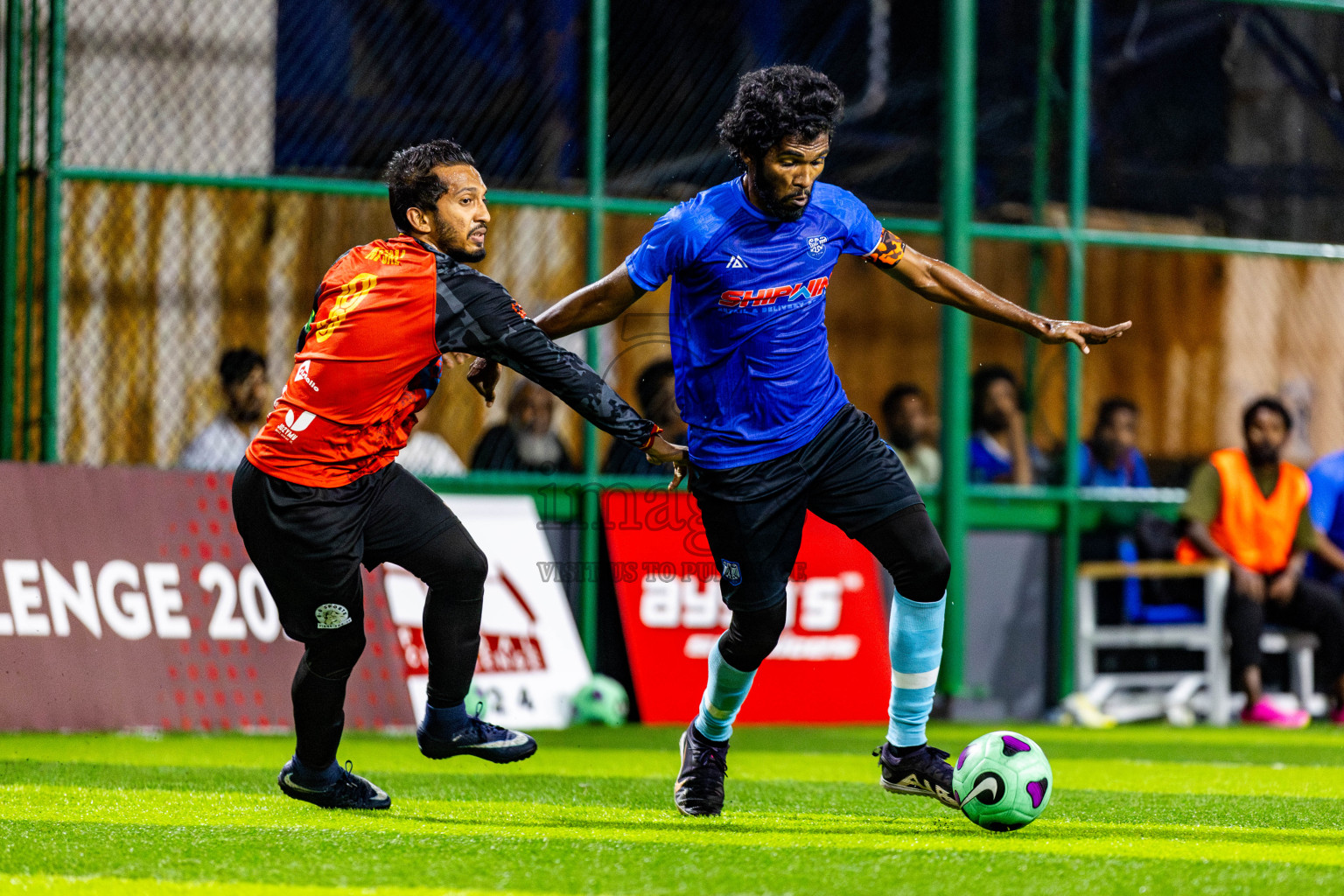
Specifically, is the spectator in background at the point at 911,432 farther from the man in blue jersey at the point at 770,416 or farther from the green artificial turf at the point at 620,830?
the man in blue jersey at the point at 770,416

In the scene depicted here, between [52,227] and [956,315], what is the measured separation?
4.95 metres

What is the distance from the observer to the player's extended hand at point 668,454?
4.59m

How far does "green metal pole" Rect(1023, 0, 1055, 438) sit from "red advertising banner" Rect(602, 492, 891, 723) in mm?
1892

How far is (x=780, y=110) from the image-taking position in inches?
184

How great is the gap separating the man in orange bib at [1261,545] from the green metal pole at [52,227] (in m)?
6.35

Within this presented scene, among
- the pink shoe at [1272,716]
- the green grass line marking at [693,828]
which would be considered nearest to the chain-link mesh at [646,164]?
the pink shoe at [1272,716]

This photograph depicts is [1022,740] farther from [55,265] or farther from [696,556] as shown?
[55,265]

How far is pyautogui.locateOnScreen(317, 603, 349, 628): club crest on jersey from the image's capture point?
465cm

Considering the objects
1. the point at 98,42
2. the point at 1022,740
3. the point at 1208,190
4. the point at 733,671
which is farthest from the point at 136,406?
the point at 1208,190

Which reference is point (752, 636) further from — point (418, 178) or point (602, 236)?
point (602, 236)

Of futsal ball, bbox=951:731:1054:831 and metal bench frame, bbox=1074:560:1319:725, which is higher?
futsal ball, bbox=951:731:1054:831

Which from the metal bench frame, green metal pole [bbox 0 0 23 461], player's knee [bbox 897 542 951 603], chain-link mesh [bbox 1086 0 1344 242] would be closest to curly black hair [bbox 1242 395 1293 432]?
the metal bench frame

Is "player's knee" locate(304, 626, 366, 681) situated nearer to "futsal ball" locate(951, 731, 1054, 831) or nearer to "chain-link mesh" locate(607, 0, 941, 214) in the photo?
"futsal ball" locate(951, 731, 1054, 831)

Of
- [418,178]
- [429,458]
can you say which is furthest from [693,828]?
[429,458]
